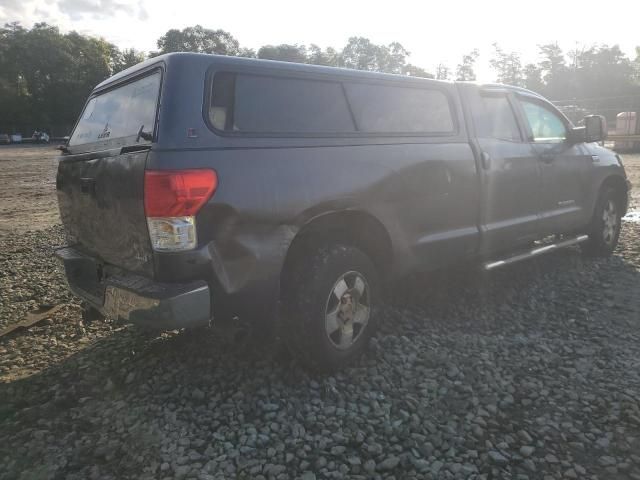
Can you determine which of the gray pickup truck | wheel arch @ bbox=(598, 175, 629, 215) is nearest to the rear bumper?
the gray pickup truck

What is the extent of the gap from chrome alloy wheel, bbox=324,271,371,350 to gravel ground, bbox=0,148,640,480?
0.25 metres

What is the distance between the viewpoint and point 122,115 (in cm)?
330

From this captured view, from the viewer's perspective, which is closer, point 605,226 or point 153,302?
point 153,302

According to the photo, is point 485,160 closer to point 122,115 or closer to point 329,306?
point 329,306

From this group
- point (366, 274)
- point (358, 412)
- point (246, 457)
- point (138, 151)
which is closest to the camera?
point (246, 457)

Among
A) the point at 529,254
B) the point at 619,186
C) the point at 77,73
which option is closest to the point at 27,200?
the point at 529,254

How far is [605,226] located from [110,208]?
545 centimetres

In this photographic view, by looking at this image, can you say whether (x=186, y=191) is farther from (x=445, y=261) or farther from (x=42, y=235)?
(x=42, y=235)

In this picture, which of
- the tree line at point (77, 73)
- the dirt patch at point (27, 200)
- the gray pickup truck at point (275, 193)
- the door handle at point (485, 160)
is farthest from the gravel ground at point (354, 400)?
the tree line at point (77, 73)

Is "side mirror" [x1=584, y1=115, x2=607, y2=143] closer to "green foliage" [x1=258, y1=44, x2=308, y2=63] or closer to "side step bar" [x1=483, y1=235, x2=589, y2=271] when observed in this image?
"side step bar" [x1=483, y1=235, x2=589, y2=271]

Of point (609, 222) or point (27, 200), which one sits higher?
point (609, 222)

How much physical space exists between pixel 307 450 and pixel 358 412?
1.45 feet

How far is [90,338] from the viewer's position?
A: 403 cm

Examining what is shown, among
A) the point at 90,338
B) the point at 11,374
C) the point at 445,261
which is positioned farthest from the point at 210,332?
the point at 445,261
